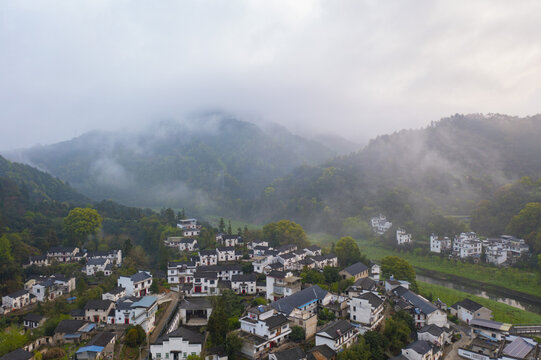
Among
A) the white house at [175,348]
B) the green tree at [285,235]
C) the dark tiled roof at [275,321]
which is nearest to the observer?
the white house at [175,348]

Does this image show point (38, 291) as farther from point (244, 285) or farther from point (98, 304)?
point (244, 285)

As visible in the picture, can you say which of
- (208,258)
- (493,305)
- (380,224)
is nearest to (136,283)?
(208,258)

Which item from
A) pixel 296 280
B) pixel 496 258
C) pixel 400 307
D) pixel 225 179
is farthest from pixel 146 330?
pixel 225 179

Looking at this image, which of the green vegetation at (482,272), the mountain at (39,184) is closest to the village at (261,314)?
the green vegetation at (482,272)

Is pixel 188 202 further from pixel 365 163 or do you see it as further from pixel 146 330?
pixel 146 330

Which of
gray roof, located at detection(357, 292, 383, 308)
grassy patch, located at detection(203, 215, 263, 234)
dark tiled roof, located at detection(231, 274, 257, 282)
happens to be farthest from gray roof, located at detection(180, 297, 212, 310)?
grassy patch, located at detection(203, 215, 263, 234)

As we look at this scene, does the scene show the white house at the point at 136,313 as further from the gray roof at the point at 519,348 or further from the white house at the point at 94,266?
the gray roof at the point at 519,348
